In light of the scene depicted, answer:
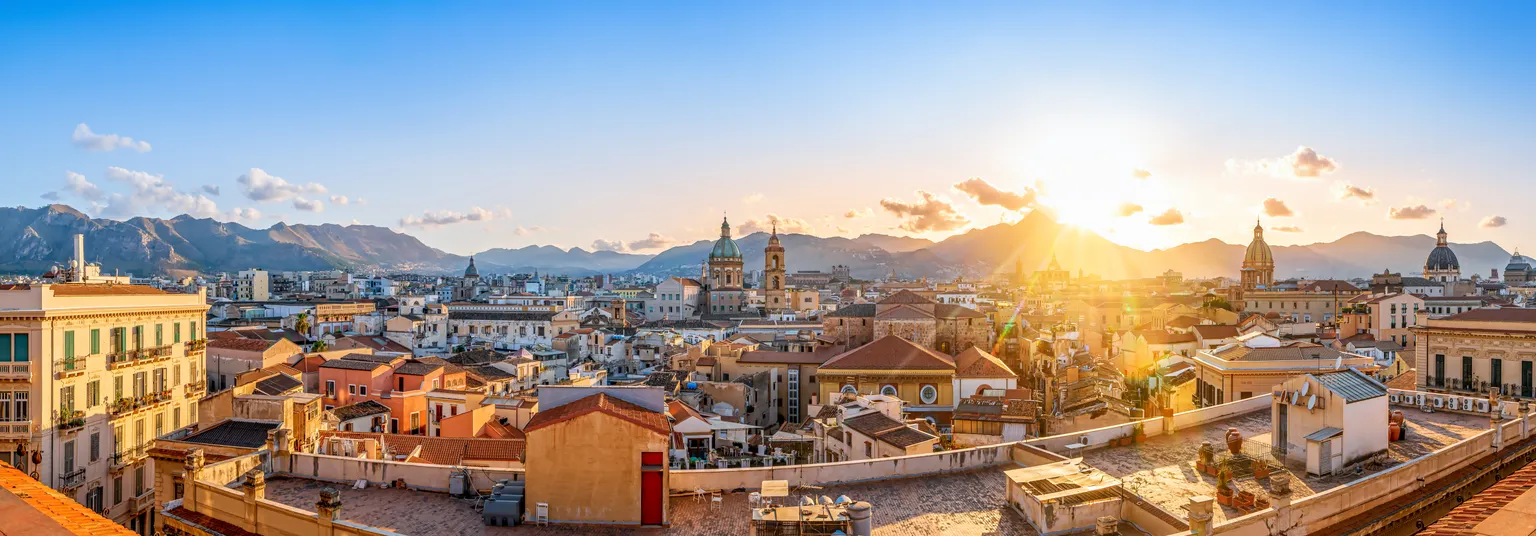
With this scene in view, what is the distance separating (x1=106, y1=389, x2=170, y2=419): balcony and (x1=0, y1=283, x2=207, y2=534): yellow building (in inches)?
1.3

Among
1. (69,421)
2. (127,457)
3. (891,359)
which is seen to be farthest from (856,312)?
(69,421)

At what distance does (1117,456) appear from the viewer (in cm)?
1580

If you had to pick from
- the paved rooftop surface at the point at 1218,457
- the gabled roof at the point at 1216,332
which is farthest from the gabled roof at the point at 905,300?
the paved rooftop surface at the point at 1218,457

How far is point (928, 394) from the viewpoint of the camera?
128 ft

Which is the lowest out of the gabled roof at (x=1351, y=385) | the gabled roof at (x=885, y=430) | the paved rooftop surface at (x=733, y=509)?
the gabled roof at (x=885, y=430)

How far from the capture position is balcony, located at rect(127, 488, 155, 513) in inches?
1003

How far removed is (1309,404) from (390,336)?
6062 cm

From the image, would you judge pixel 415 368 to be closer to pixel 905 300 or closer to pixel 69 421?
pixel 69 421

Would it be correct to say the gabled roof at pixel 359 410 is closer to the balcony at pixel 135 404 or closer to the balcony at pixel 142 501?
the balcony at pixel 135 404

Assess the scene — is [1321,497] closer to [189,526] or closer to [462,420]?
[189,526]

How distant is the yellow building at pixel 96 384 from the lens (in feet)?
74.8

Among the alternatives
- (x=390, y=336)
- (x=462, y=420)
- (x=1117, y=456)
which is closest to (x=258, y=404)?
(x=462, y=420)

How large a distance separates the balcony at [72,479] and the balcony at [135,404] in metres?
1.82

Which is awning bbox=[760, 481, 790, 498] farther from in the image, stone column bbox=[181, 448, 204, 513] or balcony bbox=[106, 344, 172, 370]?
balcony bbox=[106, 344, 172, 370]
